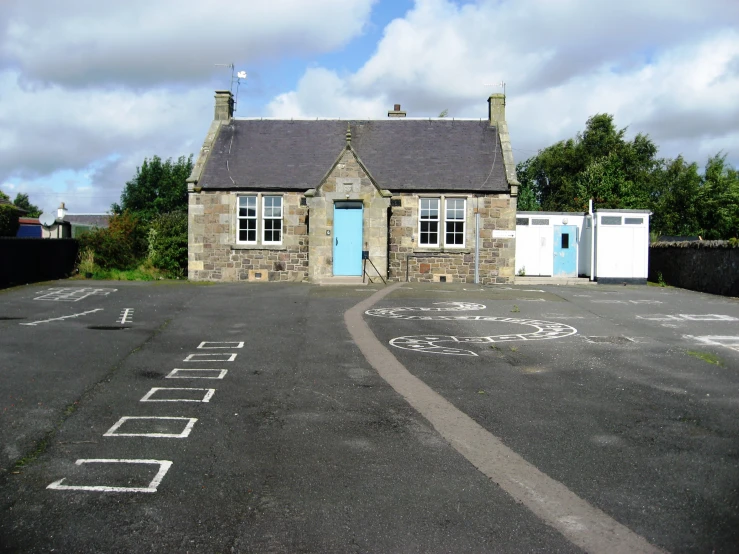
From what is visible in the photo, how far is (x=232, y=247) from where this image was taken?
25328mm

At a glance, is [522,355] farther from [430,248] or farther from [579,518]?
[430,248]

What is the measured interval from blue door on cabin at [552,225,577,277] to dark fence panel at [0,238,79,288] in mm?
18873

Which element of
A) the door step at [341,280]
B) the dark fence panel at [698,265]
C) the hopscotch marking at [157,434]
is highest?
the dark fence panel at [698,265]

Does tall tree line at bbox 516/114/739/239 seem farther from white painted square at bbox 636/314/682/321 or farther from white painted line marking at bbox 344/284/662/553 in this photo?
white painted line marking at bbox 344/284/662/553

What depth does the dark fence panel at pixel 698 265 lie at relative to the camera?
2114 centimetres

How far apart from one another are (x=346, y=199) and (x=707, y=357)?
50.3 feet

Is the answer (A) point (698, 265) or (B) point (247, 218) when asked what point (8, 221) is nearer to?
(B) point (247, 218)

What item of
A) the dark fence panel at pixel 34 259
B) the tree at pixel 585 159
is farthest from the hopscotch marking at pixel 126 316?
the tree at pixel 585 159

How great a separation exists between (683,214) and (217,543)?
1897 inches

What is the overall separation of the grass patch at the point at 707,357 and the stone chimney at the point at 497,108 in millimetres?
18599

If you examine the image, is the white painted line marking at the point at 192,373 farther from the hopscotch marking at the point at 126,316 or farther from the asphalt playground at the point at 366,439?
the hopscotch marking at the point at 126,316

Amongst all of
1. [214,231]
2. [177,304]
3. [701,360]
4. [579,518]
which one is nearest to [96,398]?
[579,518]

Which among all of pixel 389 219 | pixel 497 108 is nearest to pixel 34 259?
pixel 389 219

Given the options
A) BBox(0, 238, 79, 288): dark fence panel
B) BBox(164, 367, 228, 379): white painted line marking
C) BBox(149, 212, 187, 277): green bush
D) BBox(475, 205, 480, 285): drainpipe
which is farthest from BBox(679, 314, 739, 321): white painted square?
BBox(0, 238, 79, 288): dark fence panel
